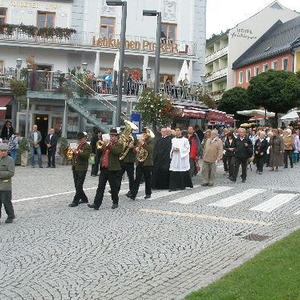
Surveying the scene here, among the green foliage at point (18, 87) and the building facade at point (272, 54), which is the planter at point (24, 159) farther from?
the building facade at point (272, 54)

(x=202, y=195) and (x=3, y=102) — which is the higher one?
(x=3, y=102)

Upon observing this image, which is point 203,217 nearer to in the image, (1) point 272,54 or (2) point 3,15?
(2) point 3,15

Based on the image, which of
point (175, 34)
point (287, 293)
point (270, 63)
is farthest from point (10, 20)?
point (287, 293)

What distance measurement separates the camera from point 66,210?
1253cm

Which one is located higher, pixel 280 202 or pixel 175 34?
pixel 175 34

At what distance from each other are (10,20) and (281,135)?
63.3ft

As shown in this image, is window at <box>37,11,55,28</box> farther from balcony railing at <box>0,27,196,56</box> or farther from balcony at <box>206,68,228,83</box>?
balcony at <box>206,68,228,83</box>

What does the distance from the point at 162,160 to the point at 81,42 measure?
21.1 m

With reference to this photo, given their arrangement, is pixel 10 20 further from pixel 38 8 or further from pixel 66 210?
pixel 66 210

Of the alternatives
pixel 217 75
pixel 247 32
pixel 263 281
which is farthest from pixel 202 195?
pixel 217 75

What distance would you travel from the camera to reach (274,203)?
14391 millimetres

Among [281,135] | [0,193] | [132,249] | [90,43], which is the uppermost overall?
[90,43]

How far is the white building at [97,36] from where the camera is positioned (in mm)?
35531

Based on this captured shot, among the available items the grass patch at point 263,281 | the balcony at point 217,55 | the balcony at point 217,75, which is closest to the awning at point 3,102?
the grass patch at point 263,281
